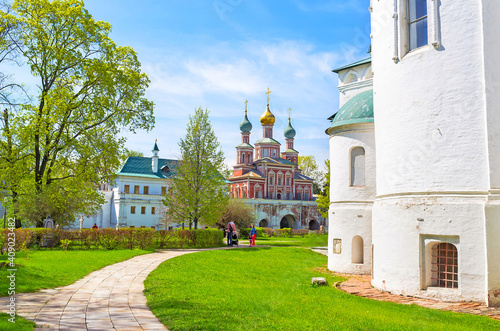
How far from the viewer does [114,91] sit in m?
23.2

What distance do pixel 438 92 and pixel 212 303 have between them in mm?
6659

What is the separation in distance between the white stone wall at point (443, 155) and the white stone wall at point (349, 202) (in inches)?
128

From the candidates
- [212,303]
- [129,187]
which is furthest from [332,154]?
[129,187]

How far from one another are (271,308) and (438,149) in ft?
16.8

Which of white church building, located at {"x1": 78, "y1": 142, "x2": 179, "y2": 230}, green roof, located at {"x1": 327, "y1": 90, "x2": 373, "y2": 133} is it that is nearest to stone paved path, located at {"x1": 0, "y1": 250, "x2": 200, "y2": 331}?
green roof, located at {"x1": 327, "y1": 90, "x2": 373, "y2": 133}

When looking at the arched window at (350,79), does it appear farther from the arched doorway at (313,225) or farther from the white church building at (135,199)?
the arched doorway at (313,225)

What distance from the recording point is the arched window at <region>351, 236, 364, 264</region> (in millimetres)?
14266

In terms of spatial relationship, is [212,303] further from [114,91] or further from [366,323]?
[114,91]

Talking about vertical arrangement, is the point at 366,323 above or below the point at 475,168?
below

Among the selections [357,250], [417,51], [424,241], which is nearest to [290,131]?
[357,250]

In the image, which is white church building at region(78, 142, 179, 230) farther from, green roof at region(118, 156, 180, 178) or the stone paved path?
the stone paved path

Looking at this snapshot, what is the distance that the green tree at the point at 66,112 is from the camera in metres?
20.4

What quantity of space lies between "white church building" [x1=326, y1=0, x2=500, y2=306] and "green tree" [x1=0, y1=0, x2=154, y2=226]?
51.5ft

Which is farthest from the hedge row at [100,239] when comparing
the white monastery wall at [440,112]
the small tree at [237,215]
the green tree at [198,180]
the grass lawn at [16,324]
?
the small tree at [237,215]
